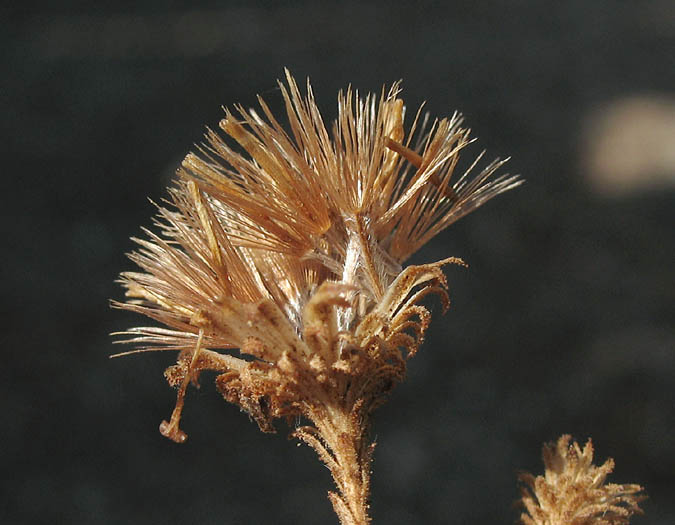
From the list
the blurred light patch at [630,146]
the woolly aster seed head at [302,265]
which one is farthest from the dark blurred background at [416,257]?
the woolly aster seed head at [302,265]

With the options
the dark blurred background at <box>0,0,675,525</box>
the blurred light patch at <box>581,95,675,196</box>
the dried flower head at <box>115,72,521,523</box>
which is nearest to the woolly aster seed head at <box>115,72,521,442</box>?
the dried flower head at <box>115,72,521,523</box>

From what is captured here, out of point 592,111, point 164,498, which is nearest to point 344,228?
point 164,498

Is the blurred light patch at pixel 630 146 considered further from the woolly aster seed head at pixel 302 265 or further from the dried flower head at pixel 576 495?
the woolly aster seed head at pixel 302 265

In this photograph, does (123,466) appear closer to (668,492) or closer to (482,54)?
(668,492)

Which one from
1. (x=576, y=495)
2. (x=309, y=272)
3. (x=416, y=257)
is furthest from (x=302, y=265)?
(x=416, y=257)

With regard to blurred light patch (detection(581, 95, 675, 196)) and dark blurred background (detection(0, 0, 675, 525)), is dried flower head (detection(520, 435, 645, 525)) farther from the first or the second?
blurred light patch (detection(581, 95, 675, 196))

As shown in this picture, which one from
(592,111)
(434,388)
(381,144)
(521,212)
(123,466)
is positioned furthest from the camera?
(592,111)

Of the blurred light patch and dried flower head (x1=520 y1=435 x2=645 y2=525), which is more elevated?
the blurred light patch
